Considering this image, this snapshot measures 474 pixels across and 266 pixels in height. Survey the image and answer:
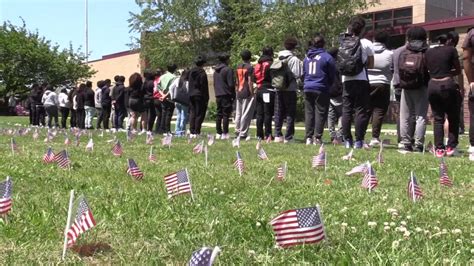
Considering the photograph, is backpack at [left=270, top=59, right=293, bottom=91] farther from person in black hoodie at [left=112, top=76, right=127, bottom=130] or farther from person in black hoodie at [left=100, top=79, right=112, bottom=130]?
person in black hoodie at [left=100, top=79, right=112, bottom=130]

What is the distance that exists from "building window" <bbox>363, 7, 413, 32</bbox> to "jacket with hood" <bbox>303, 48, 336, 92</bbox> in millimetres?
22993

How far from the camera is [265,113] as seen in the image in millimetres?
10758

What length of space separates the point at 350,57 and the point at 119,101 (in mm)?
8425

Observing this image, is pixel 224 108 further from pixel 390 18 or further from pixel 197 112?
pixel 390 18

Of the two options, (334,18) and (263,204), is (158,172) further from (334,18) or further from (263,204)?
(334,18)

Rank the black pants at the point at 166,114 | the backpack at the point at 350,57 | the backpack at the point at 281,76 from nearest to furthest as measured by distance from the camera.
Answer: the backpack at the point at 350,57 → the backpack at the point at 281,76 → the black pants at the point at 166,114

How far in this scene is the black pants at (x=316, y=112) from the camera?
9.41 meters

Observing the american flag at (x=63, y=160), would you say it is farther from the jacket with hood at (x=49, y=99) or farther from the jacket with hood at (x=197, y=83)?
the jacket with hood at (x=49, y=99)

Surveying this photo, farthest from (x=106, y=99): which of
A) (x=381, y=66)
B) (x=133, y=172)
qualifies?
(x=133, y=172)

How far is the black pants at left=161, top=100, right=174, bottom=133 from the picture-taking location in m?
13.2

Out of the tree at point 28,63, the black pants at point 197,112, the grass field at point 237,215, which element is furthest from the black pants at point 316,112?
the tree at point 28,63

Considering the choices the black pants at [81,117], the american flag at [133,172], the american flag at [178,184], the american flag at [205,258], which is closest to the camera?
the american flag at [205,258]

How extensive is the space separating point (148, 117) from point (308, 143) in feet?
18.9

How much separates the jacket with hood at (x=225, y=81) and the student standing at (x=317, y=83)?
208 centimetres
